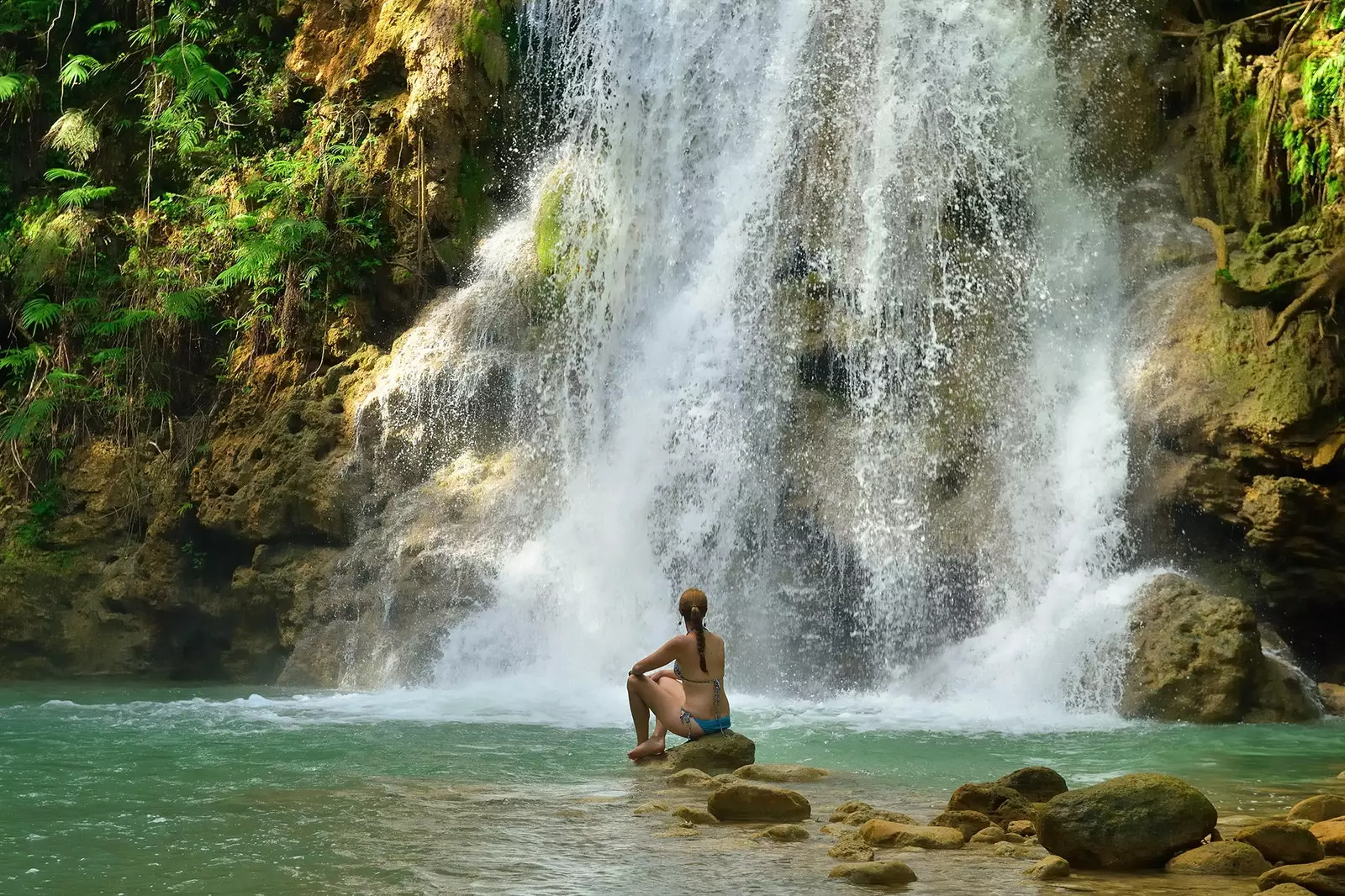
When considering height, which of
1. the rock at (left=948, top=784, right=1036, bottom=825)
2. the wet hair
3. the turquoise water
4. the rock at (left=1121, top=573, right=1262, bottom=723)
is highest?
the wet hair

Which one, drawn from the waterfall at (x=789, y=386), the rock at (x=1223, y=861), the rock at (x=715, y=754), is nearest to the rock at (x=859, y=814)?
the rock at (x=1223, y=861)

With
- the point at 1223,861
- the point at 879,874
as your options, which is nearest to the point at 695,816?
the point at 879,874

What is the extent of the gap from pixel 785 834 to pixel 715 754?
6.94 ft

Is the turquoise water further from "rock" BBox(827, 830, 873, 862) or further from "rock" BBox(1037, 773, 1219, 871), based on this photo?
"rock" BBox(1037, 773, 1219, 871)

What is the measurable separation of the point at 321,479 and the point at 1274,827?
12.8 meters

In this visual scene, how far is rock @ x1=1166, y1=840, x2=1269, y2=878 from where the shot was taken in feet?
14.9

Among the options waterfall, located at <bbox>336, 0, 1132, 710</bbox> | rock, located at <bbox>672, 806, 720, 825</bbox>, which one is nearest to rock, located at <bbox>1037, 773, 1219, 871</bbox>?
rock, located at <bbox>672, 806, 720, 825</bbox>

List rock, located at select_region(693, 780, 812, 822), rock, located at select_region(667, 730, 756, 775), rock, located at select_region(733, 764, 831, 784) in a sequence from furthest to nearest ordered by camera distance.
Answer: rock, located at select_region(667, 730, 756, 775) < rock, located at select_region(733, 764, 831, 784) < rock, located at select_region(693, 780, 812, 822)

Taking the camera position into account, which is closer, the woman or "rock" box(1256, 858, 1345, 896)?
"rock" box(1256, 858, 1345, 896)

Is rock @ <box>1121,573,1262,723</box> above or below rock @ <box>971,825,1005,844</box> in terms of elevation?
above

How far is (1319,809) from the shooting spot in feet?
17.7

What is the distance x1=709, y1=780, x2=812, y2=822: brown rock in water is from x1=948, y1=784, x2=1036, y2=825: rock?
0.70 meters

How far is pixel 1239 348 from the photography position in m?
12.4

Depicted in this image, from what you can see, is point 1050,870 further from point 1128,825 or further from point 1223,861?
point 1223,861
